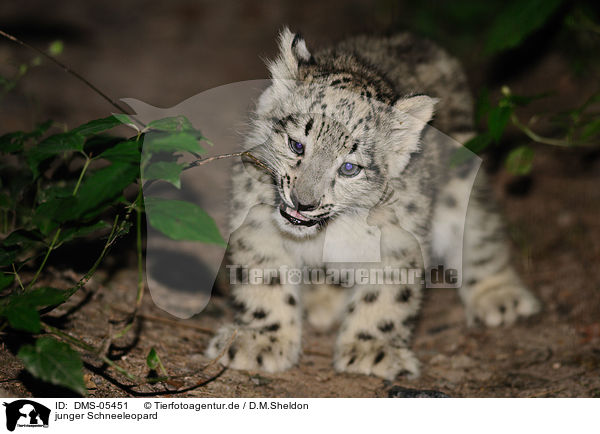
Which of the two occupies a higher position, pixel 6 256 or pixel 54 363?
pixel 6 256

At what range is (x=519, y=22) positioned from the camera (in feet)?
17.8

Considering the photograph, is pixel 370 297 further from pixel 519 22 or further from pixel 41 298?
pixel 519 22

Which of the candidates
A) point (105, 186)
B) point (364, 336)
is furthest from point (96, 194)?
point (364, 336)

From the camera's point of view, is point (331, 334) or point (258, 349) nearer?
point (258, 349)

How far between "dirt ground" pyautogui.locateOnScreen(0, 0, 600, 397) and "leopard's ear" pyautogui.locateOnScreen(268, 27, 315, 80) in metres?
0.38

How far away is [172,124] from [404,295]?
6.98ft

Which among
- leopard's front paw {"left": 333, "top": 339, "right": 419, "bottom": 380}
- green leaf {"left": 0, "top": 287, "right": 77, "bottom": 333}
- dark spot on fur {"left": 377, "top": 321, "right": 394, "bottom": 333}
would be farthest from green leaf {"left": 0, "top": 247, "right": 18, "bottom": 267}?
dark spot on fur {"left": 377, "top": 321, "right": 394, "bottom": 333}

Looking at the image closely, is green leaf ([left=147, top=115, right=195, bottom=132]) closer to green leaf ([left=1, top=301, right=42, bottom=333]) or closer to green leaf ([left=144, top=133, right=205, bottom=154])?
green leaf ([left=144, top=133, right=205, bottom=154])

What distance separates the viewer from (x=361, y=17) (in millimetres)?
10727

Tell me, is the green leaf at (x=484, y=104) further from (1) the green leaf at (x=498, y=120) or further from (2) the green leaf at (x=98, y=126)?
(2) the green leaf at (x=98, y=126)

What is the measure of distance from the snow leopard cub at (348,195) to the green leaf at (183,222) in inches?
30.5

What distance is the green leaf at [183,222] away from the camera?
2787 millimetres
